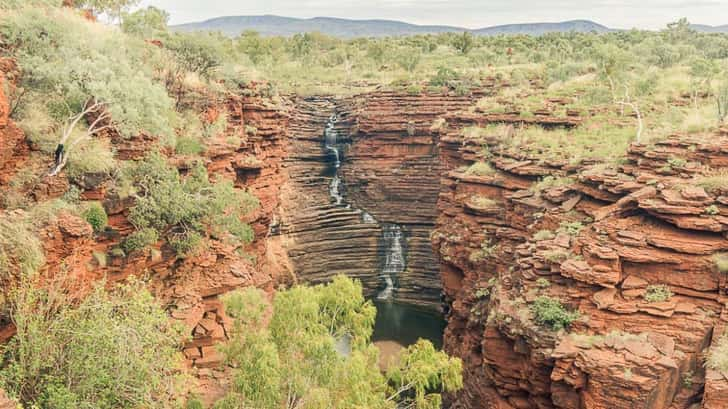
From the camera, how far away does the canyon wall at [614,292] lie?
11523 millimetres

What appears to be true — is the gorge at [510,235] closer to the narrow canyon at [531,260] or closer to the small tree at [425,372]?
the narrow canyon at [531,260]

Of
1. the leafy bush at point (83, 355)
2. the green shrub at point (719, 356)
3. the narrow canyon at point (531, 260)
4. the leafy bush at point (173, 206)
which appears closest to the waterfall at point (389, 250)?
the narrow canyon at point (531, 260)

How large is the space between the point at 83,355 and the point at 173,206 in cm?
548

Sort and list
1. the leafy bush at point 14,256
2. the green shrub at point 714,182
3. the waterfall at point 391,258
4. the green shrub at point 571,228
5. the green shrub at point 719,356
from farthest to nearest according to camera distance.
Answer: the waterfall at point 391,258 < the green shrub at point 571,228 < the green shrub at point 714,182 < the green shrub at point 719,356 < the leafy bush at point 14,256

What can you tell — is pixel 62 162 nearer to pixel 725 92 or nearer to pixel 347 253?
pixel 725 92

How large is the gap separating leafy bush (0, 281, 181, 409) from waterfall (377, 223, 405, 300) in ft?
79.3

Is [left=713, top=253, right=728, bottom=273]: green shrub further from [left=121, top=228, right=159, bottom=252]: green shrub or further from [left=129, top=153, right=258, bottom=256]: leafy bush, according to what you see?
[left=121, top=228, right=159, bottom=252]: green shrub

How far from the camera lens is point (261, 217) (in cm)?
2505

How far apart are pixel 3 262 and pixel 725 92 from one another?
65.2ft

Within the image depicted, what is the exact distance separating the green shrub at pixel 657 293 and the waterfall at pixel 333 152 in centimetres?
2412

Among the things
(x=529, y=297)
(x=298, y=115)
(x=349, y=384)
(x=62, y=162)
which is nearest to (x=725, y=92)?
(x=529, y=297)

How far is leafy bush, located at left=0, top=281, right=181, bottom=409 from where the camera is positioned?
8680mm

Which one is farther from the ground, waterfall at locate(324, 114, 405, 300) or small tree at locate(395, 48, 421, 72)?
small tree at locate(395, 48, 421, 72)

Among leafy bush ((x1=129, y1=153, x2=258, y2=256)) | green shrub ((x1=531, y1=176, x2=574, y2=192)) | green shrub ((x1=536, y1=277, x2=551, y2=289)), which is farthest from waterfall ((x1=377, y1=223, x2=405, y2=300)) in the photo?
green shrub ((x1=536, y1=277, x2=551, y2=289))
